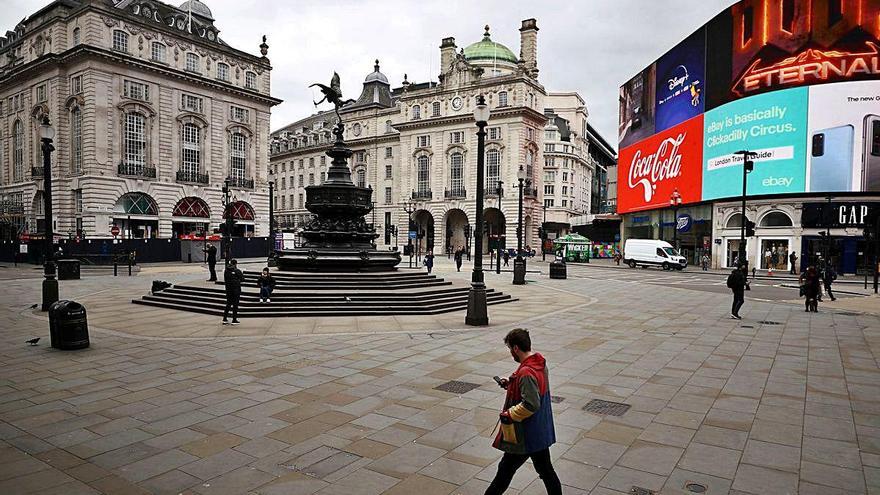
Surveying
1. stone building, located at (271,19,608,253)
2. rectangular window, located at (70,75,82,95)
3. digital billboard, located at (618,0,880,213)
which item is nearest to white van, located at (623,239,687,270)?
digital billboard, located at (618,0,880,213)

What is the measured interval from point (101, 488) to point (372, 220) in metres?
76.7

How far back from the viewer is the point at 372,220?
3187 inches

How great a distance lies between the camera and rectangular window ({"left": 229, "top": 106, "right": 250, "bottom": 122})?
55812 mm

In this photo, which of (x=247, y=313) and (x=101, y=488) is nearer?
(x=101, y=488)

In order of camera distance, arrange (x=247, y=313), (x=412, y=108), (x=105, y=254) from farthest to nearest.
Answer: (x=412, y=108) < (x=105, y=254) < (x=247, y=313)

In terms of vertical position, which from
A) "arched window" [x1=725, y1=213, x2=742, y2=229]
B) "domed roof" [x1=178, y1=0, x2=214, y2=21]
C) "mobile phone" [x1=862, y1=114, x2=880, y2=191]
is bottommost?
"arched window" [x1=725, y1=213, x2=742, y2=229]

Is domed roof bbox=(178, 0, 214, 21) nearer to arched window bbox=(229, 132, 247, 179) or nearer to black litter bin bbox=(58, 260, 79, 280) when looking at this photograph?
arched window bbox=(229, 132, 247, 179)

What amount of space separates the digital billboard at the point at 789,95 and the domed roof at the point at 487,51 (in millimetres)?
31760

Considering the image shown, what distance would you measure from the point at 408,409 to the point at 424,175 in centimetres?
6621

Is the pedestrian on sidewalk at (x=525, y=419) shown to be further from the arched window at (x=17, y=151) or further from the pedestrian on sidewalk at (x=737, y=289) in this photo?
the arched window at (x=17, y=151)

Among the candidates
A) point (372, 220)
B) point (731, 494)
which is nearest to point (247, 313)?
point (731, 494)

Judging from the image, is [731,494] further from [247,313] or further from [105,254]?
[105,254]

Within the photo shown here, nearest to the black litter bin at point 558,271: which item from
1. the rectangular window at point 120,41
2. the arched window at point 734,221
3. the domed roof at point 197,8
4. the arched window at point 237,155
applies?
the arched window at point 734,221

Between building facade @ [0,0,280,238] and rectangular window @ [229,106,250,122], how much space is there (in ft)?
0.40
